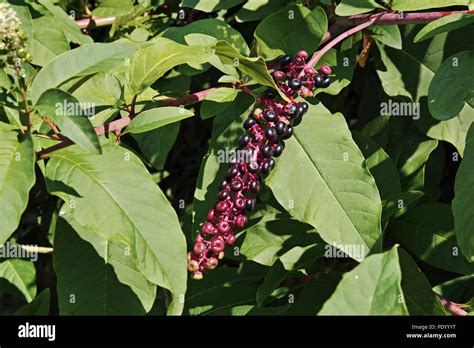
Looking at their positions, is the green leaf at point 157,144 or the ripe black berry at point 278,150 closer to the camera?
the ripe black berry at point 278,150

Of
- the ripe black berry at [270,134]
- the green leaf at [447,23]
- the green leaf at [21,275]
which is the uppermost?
the green leaf at [447,23]

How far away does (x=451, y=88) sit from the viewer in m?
1.97

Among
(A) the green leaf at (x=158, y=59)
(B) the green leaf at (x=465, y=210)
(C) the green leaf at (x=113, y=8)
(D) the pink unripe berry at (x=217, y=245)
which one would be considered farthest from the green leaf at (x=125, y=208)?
(C) the green leaf at (x=113, y=8)

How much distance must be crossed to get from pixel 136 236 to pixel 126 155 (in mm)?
218

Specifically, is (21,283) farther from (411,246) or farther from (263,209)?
(411,246)

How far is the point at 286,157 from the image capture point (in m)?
1.98

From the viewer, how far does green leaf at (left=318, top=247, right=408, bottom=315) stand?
1396 mm

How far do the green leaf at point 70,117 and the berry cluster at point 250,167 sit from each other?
0.38 m

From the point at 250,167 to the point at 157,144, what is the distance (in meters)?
0.68

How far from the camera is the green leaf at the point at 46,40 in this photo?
2.44 m

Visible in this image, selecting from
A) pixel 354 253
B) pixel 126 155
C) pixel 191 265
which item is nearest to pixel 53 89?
pixel 126 155

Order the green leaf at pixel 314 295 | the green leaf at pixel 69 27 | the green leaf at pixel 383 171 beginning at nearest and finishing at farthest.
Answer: the green leaf at pixel 314 295 < the green leaf at pixel 383 171 < the green leaf at pixel 69 27

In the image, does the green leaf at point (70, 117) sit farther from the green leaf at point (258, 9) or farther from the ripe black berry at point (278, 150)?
the green leaf at point (258, 9)

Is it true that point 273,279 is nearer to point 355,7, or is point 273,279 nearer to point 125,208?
point 125,208
